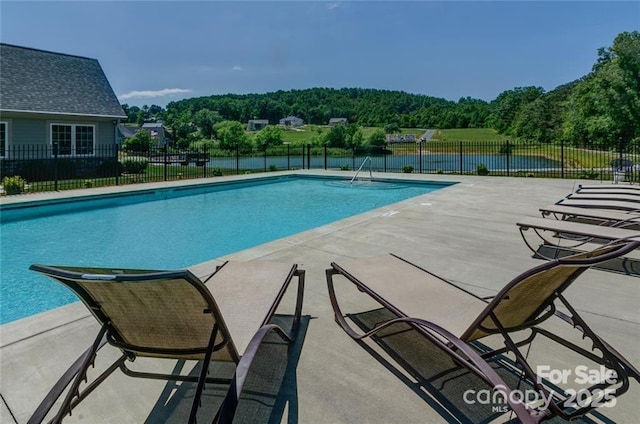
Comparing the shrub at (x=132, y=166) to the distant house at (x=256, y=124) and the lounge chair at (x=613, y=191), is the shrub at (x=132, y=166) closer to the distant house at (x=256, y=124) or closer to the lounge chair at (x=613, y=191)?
the lounge chair at (x=613, y=191)

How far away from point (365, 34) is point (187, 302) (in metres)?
18.5

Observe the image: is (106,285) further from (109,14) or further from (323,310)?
(109,14)

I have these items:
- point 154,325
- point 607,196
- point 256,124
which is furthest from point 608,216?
point 256,124

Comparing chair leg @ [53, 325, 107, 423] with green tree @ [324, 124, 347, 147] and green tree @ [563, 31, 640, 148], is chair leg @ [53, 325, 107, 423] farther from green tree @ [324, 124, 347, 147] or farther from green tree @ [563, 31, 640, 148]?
green tree @ [324, 124, 347, 147]

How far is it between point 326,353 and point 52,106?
16.4 metres

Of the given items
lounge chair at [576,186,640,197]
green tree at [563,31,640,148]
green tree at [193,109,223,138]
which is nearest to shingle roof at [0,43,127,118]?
lounge chair at [576,186,640,197]

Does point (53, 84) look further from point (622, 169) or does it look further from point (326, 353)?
point (622, 169)

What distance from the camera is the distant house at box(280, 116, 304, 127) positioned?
219ft

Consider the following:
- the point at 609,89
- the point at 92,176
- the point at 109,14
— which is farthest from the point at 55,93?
the point at 609,89

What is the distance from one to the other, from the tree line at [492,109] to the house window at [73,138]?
1135 cm

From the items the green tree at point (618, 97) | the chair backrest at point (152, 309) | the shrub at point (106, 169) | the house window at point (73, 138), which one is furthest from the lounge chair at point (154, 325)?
the green tree at point (618, 97)

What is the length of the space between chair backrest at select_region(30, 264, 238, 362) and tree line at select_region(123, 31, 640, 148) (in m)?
27.2

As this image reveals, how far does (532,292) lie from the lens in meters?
1.75

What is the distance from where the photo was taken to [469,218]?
6234 mm
